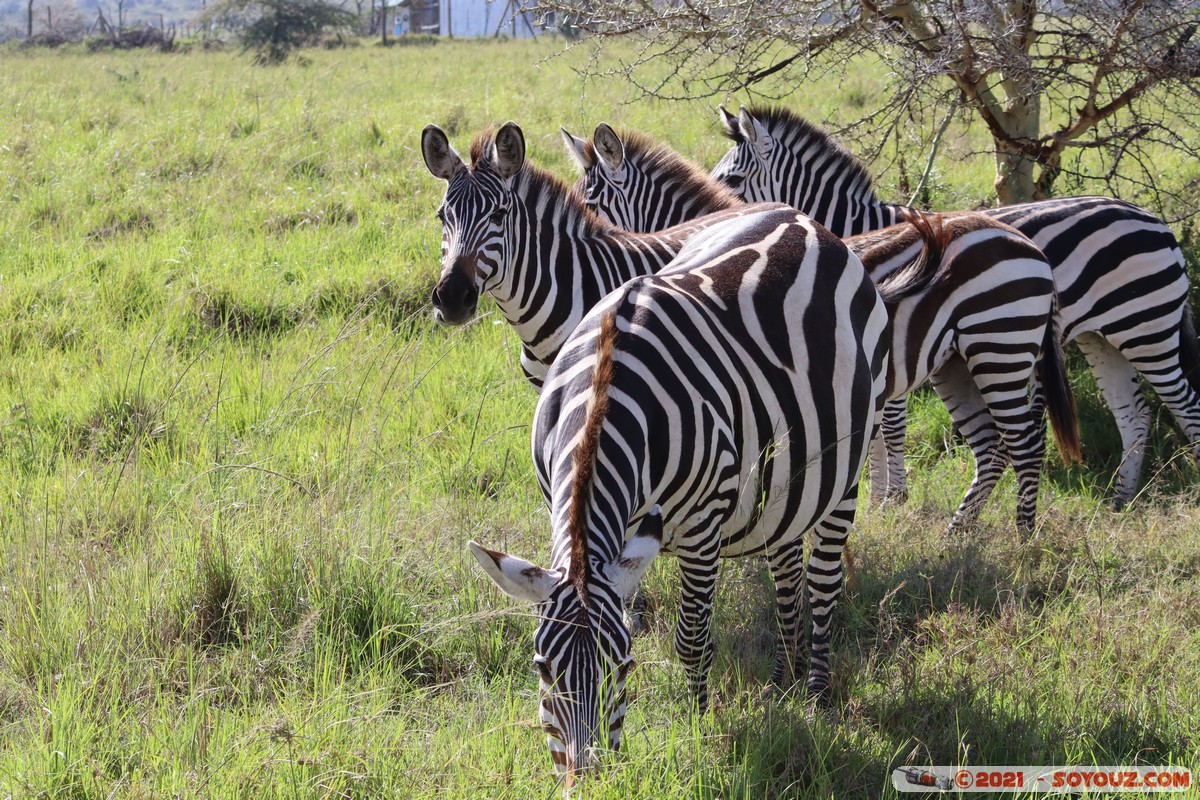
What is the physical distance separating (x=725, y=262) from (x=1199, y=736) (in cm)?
212

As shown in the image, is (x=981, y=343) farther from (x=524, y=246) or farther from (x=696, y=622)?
(x=696, y=622)

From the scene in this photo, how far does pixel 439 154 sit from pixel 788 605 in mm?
2576

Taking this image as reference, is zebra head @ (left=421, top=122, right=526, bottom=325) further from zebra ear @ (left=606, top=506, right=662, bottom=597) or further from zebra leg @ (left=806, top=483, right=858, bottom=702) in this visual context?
zebra ear @ (left=606, top=506, right=662, bottom=597)

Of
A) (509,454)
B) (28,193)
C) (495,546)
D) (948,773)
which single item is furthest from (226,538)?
(28,193)

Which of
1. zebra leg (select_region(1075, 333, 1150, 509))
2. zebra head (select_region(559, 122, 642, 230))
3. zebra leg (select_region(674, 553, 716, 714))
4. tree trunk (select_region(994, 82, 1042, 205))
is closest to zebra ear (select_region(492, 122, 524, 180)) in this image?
zebra head (select_region(559, 122, 642, 230))

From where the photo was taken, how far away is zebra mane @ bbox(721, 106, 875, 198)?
20.9ft

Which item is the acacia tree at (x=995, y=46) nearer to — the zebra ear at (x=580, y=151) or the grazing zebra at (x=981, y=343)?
the zebra ear at (x=580, y=151)

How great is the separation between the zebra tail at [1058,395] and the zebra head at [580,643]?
3619mm

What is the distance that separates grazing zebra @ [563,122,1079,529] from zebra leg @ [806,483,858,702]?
122 centimetres

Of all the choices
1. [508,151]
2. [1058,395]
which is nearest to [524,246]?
[508,151]

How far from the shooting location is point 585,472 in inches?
99.9

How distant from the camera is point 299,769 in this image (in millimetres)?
2725

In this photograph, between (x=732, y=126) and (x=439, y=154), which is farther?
(x=732, y=126)

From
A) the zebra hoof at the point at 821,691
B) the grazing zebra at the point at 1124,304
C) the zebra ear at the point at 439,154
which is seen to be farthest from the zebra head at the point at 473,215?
the grazing zebra at the point at 1124,304
